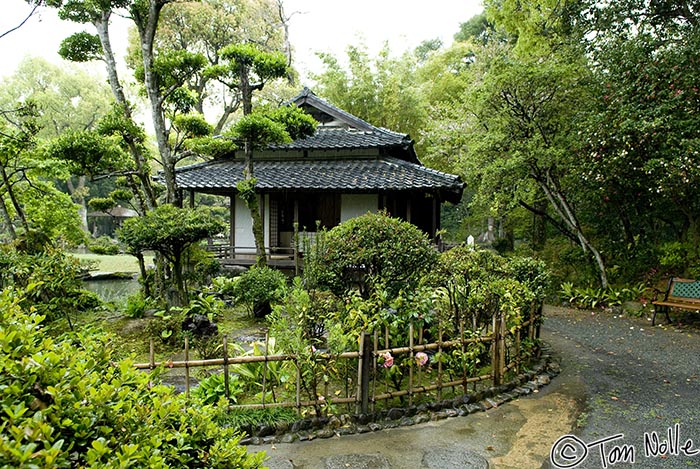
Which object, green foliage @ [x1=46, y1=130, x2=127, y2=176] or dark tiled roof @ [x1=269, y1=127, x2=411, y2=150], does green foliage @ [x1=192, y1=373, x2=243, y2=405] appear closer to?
green foliage @ [x1=46, y1=130, x2=127, y2=176]

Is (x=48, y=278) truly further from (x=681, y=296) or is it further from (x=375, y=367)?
(x=681, y=296)

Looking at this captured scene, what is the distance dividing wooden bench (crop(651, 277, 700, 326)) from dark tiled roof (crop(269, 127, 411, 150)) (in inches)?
341

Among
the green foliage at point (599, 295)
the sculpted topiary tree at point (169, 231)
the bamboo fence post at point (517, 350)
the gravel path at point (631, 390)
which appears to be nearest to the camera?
the gravel path at point (631, 390)

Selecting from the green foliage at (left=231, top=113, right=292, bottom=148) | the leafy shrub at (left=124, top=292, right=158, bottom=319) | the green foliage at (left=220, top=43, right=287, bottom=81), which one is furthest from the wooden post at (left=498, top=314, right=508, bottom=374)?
the green foliage at (left=220, top=43, right=287, bottom=81)

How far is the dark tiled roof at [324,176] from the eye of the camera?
12.7 meters

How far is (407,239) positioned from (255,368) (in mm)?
2672

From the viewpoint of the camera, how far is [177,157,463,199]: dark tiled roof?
12.7m

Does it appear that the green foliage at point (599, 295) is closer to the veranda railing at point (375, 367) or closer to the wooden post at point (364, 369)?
the veranda railing at point (375, 367)

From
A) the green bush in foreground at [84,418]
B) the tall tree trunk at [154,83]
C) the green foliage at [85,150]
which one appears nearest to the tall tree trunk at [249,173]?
the tall tree trunk at [154,83]

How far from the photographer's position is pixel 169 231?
26.9ft

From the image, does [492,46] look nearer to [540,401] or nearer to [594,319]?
[594,319]

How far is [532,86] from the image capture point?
11.4m

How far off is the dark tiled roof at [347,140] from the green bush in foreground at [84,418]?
13233 millimetres

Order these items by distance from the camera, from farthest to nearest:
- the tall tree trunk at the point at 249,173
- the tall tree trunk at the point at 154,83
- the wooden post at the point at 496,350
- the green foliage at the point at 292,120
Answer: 1. the green foliage at the point at 292,120
2. the tall tree trunk at the point at 249,173
3. the tall tree trunk at the point at 154,83
4. the wooden post at the point at 496,350
